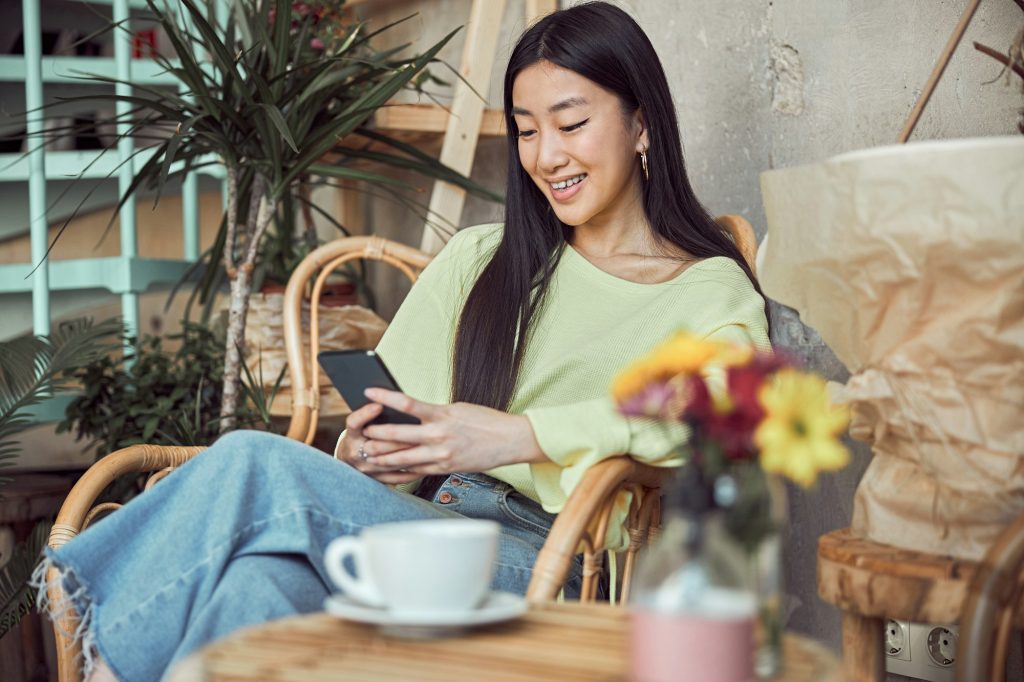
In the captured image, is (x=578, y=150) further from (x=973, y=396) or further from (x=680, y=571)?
(x=680, y=571)

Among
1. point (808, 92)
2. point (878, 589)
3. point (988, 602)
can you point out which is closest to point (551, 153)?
point (808, 92)

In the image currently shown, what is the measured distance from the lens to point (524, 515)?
1.73 meters

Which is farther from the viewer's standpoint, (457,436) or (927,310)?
(457,436)

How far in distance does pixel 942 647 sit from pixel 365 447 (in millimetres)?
903

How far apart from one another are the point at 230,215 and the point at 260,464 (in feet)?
3.83

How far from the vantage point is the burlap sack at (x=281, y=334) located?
8.22 ft

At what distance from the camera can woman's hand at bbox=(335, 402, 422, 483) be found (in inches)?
58.9

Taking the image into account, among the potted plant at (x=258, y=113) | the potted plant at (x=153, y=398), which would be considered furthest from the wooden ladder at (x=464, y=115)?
the potted plant at (x=153, y=398)

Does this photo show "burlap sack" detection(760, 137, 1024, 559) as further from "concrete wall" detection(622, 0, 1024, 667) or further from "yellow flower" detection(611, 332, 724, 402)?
"concrete wall" detection(622, 0, 1024, 667)

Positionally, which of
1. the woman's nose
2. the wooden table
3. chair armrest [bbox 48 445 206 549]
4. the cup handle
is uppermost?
the woman's nose

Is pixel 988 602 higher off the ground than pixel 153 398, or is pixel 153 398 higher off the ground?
pixel 988 602

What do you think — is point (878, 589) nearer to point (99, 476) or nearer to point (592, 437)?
point (592, 437)

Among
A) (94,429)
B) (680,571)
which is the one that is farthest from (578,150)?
(94,429)

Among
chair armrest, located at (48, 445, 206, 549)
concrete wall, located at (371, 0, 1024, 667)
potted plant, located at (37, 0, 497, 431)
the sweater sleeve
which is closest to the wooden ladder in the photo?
potted plant, located at (37, 0, 497, 431)
